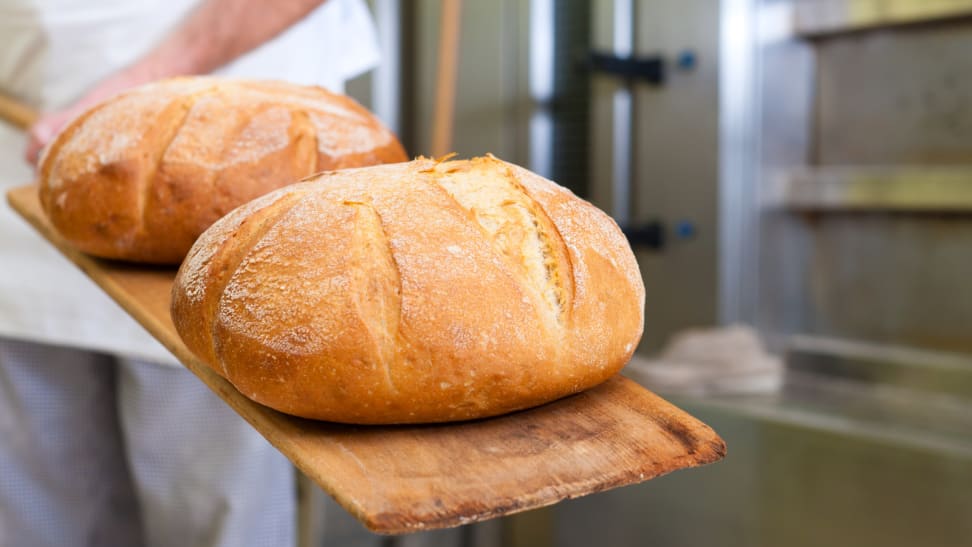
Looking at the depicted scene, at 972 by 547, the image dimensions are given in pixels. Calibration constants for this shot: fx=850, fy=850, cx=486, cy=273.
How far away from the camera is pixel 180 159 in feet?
2.78

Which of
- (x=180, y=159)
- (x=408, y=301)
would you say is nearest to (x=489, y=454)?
(x=408, y=301)

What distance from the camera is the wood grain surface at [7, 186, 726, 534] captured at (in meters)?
0.47

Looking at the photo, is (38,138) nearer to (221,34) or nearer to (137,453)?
(221,34)

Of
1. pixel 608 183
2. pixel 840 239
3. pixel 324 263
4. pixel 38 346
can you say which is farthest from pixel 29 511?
pixel 840 239

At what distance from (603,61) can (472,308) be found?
162 centimetres

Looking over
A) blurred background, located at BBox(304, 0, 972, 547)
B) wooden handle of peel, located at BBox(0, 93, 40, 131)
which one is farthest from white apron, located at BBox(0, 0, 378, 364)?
blurred background, located at BBox(304, 0, 972, 547)

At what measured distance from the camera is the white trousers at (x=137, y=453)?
1556 millimetres

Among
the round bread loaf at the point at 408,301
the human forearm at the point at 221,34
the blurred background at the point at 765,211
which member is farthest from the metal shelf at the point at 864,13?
the round bread loaf at the point at 408,301

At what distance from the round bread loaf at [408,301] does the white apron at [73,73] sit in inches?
30.7

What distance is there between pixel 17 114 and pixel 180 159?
2.44ft

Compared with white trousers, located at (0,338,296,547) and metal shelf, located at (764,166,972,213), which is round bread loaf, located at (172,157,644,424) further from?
metal shelf, located at (764,166,972,213)

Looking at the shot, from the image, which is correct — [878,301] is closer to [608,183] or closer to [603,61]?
A: [608,183]

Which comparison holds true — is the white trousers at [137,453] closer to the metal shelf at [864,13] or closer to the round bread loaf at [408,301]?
the round bread loaf at [408,301]

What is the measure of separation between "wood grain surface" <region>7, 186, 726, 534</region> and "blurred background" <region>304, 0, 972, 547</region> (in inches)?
50.8
